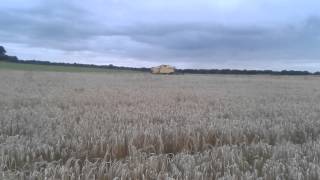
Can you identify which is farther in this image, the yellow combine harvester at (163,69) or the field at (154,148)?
the yellow combine harvester at (163,69)

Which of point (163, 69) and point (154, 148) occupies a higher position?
point (154, 148)

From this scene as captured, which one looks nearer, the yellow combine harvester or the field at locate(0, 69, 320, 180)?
the field at locate(0, 69, 320, 180)

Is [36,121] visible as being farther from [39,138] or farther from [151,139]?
[151,139]

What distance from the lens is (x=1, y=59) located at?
245ft

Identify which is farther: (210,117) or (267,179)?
(210,117)

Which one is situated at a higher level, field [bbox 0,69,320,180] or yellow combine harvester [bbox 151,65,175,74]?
field [bbox 0,69,320,180]

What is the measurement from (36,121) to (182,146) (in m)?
2.88

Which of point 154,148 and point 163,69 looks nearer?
point 154,148

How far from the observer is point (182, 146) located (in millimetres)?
5613

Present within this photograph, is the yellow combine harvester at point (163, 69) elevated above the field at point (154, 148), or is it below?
below

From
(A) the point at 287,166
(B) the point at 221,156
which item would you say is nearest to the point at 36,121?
(B) the point at 221,156

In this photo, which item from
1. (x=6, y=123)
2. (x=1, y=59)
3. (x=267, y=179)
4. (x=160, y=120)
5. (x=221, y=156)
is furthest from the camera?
(x=1, y=59)

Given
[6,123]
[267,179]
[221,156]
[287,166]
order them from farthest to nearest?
1. [6,123]
2. [221,156]
3. [287,166]
4. [267,179]

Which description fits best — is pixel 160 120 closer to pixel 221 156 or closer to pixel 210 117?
pixel 210 117
